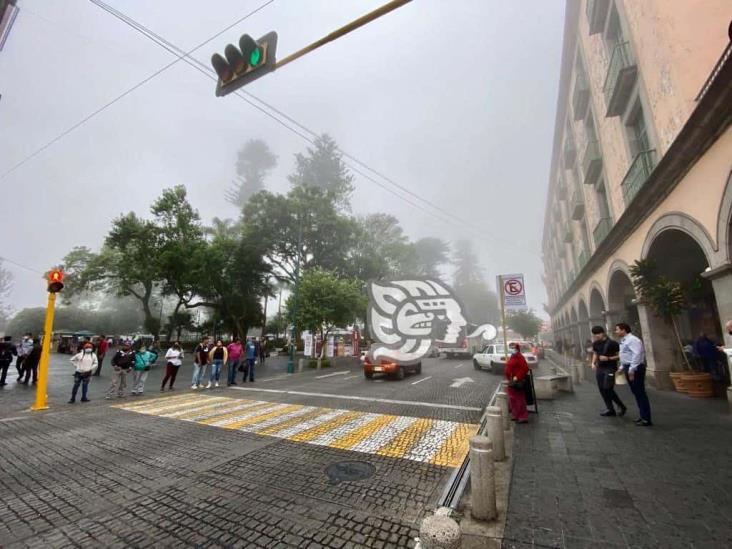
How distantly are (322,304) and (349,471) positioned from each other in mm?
18369

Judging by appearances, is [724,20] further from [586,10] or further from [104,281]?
[104,281]

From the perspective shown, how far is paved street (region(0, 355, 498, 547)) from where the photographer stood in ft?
10.7

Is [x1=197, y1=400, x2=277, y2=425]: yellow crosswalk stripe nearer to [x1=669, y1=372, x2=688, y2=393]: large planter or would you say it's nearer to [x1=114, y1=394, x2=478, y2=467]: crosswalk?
[x1=114, y1=394, x2=478, y2=467]: crosswalk

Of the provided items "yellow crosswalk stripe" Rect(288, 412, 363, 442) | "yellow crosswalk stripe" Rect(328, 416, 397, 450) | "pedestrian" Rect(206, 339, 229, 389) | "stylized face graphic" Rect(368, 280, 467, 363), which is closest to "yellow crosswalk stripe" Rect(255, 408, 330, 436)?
"yellow crosswalk stripe" Rect(288, 412, 363, 442)

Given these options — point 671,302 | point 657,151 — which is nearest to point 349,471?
point 671,302

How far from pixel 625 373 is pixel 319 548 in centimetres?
675

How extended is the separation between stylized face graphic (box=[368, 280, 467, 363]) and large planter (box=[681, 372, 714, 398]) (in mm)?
6834

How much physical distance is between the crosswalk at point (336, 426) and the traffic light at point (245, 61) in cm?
609

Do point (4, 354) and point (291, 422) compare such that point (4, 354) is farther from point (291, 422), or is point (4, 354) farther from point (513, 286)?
point (513, 286)

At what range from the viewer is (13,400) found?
10031 millimetres

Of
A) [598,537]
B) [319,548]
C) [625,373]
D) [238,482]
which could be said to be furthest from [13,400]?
[625,373]

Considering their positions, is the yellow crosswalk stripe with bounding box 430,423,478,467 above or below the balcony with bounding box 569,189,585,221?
below

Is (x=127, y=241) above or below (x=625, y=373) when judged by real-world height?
above

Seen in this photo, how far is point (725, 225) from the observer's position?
6785 millimetres
